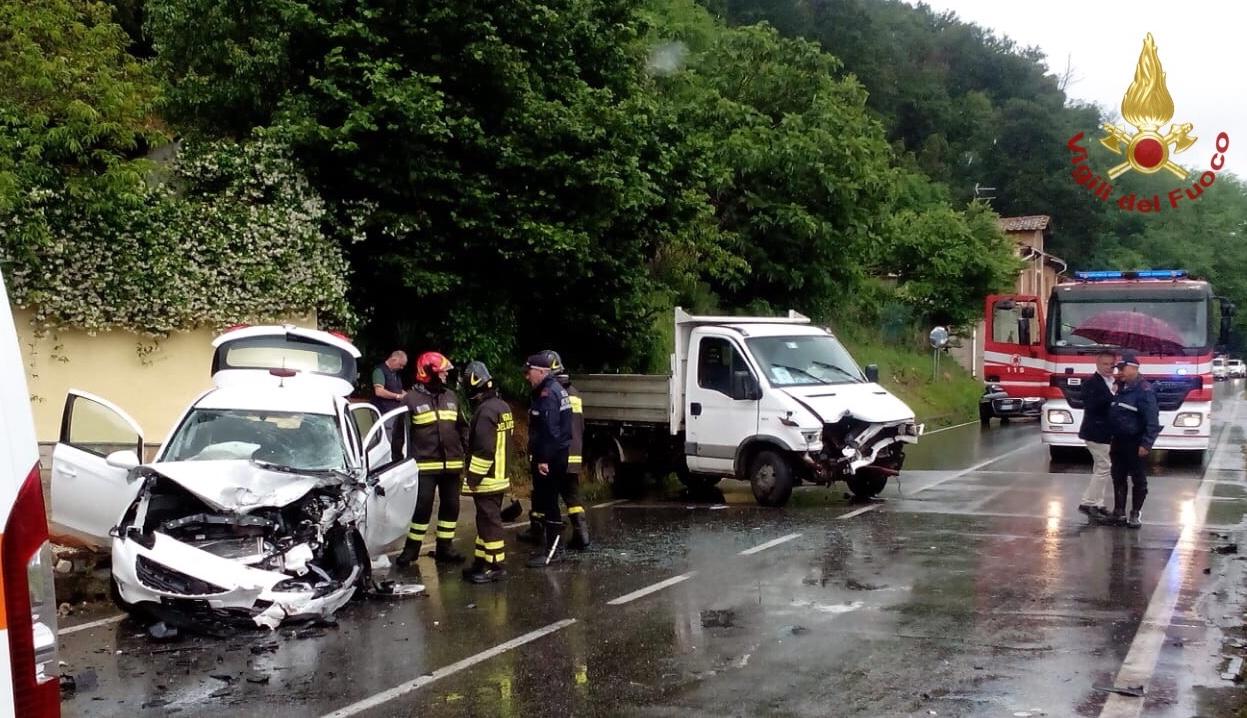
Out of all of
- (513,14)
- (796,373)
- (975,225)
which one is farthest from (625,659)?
(975,225)

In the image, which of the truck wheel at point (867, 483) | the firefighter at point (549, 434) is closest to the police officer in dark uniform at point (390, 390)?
the firefighter at point (549, 434)

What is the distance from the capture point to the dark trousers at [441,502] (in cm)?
1089

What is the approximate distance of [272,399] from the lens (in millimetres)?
9570

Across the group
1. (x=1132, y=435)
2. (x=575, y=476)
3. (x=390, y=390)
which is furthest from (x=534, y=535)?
(x=1132, y=435)

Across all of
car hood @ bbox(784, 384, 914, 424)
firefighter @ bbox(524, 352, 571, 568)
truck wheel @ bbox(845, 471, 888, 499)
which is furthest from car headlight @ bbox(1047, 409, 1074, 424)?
firefighter @ bbox(524, 352, 571, 568)

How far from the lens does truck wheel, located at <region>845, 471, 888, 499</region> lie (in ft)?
46.5

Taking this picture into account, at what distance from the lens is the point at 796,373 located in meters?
14.4

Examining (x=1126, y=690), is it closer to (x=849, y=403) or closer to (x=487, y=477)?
(x=487, y=477)

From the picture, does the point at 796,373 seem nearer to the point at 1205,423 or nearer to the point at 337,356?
the point at 337,356

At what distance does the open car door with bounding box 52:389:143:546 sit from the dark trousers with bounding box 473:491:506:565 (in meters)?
2.68

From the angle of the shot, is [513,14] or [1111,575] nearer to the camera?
[1111,575]

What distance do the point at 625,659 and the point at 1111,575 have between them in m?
4.60

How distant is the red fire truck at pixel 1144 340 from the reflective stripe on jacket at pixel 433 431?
10201 mm

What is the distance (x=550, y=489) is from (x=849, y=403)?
4.50m
